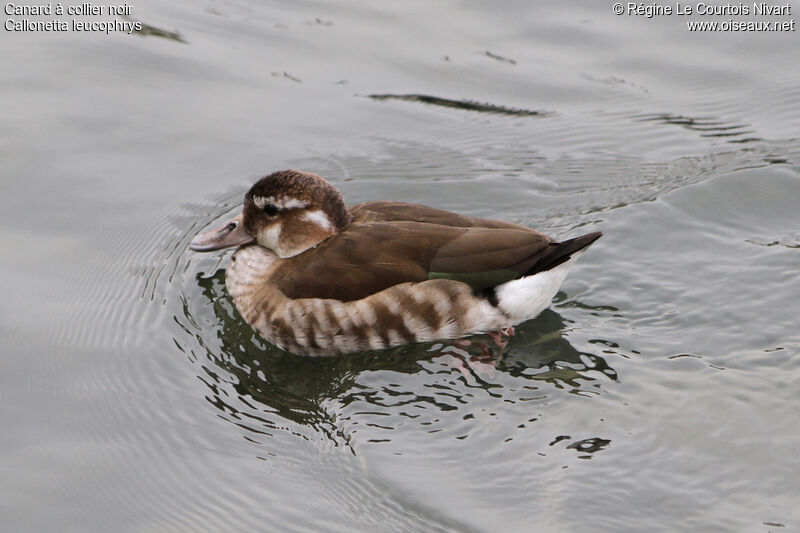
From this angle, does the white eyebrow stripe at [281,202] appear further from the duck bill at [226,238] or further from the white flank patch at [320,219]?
the duck bill at [226,238]

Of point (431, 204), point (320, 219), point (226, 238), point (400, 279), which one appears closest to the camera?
point (400, 279)

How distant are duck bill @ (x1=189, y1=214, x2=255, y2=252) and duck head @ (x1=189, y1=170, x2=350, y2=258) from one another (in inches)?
3.8

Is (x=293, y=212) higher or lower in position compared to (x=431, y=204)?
higher

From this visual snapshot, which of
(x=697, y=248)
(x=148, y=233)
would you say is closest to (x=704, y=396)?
(x=697, y=248)

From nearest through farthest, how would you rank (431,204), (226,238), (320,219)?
(320,219), (226,238), (431,204)

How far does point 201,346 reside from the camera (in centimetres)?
739

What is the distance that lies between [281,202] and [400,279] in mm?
1081

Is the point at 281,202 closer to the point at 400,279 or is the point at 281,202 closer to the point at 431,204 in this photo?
the point at 400,279

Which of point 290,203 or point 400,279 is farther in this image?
point 290,203

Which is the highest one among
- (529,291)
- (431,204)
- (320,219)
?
(320,219)

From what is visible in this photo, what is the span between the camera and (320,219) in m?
7.46

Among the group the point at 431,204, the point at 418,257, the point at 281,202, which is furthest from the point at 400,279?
the point at 431,204

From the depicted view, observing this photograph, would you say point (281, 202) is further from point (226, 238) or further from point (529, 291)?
point (529, 291)

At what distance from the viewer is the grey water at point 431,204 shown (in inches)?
234
